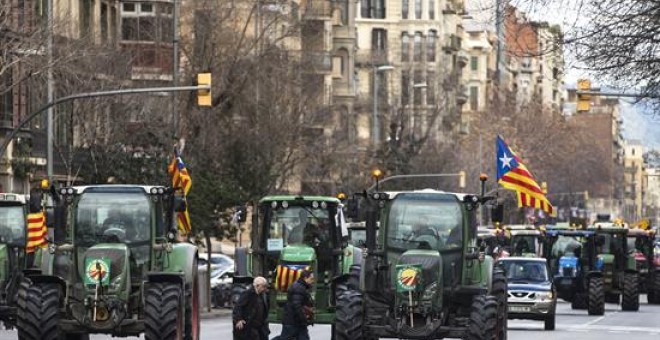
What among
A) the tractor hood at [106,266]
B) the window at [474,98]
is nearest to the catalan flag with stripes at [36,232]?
the tractor hood at [106,266]

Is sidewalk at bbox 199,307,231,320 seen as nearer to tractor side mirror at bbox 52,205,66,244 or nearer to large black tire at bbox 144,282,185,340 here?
tractor side mirror at bbox 52,205,66,244

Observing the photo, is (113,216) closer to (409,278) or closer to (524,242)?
(409,278)

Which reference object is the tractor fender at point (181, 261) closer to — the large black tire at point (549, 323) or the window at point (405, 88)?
the large black tire at point (549, 323)

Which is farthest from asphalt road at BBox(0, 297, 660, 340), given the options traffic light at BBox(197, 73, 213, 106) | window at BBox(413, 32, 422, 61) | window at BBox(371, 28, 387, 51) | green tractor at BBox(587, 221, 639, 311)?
window at BBox(371, 28, 387, 51)

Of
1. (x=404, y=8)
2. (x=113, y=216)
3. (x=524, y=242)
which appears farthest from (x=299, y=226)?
(x=404, y=8)

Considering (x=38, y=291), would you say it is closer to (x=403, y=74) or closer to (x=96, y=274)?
(x=96, y=274)

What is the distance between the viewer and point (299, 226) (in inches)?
1393

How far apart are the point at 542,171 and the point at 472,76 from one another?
128 ft

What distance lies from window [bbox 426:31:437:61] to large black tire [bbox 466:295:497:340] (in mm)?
103553

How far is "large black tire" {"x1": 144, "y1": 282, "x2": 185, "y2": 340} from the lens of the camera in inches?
1116

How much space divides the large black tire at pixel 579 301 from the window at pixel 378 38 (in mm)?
75997

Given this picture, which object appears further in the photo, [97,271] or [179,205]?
[179,205]

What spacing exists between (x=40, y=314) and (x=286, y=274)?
A: 21.6 feet

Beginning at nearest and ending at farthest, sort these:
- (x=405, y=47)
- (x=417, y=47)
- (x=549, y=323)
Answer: (x=549, y=323), (x=417, y=47), (x=405, y=47)
